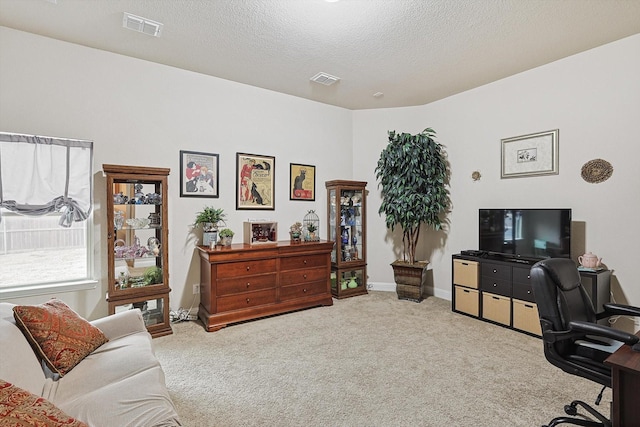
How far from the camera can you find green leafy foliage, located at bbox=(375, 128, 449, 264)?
445cm

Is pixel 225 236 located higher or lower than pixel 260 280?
higher

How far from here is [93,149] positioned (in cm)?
331

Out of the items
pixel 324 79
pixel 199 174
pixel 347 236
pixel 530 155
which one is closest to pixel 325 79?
pixel 324 79

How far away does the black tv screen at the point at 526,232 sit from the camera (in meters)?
3.29

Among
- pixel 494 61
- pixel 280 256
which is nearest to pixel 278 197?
pixel 280 256

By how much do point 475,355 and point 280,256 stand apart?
7.56ft

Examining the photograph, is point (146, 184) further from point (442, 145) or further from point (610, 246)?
point (610, 246)

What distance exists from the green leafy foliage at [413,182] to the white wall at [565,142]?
322 mm

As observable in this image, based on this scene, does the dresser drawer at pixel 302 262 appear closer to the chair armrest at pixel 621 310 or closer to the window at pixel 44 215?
the window at pixel 44 215

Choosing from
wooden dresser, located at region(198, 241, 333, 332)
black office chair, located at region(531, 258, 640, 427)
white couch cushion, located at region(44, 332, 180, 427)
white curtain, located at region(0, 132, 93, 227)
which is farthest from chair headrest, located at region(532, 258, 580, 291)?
white curtain, located at region(0, 132, 93, 227)

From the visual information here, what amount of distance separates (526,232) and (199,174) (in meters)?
3.89

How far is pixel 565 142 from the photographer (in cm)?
351

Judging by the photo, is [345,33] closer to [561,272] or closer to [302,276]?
[561,272]

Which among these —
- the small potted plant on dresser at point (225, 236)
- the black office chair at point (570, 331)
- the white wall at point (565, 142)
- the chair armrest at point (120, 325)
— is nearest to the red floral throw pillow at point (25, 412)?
the chair armrest at point (120, 325)
